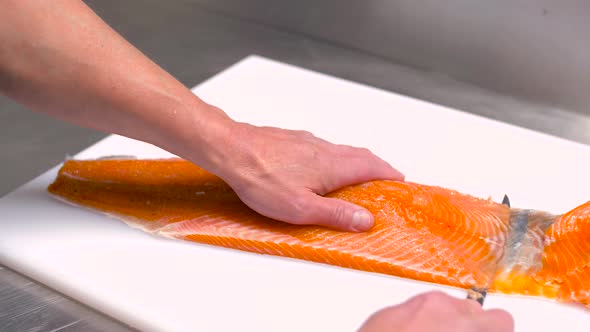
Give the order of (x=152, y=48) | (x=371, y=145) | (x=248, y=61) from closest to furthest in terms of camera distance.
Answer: (x=371, y=145) < (x=248, y=61) < (x=152, y=48)

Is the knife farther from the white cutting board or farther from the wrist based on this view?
the wrist

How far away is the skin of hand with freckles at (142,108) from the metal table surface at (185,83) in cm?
57

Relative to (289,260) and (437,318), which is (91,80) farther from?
(437,318)

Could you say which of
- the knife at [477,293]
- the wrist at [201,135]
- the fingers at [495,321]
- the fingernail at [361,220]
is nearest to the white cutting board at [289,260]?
the knife at [477,293]

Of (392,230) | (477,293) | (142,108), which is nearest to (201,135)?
(142,108)

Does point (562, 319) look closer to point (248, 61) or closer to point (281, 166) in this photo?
point (281, 166)

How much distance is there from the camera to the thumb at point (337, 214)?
8.09ft

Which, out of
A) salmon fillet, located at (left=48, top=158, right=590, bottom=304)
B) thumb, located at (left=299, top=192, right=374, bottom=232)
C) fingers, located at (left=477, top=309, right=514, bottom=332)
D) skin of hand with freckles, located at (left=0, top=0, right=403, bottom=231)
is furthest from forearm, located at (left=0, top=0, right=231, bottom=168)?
fingers, located at (left=477, top=309, right=514, bottom=332)

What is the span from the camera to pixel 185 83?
4020 mm

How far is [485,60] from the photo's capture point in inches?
155

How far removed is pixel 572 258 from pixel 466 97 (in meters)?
1.71

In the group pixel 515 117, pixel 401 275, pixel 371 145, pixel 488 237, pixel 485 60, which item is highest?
pixel 485 60

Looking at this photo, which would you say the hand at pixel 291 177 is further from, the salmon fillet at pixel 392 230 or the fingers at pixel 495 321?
the fingers at pixel 495 321

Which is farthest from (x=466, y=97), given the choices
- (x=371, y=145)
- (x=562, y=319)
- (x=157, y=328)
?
(x=157, y=328)
